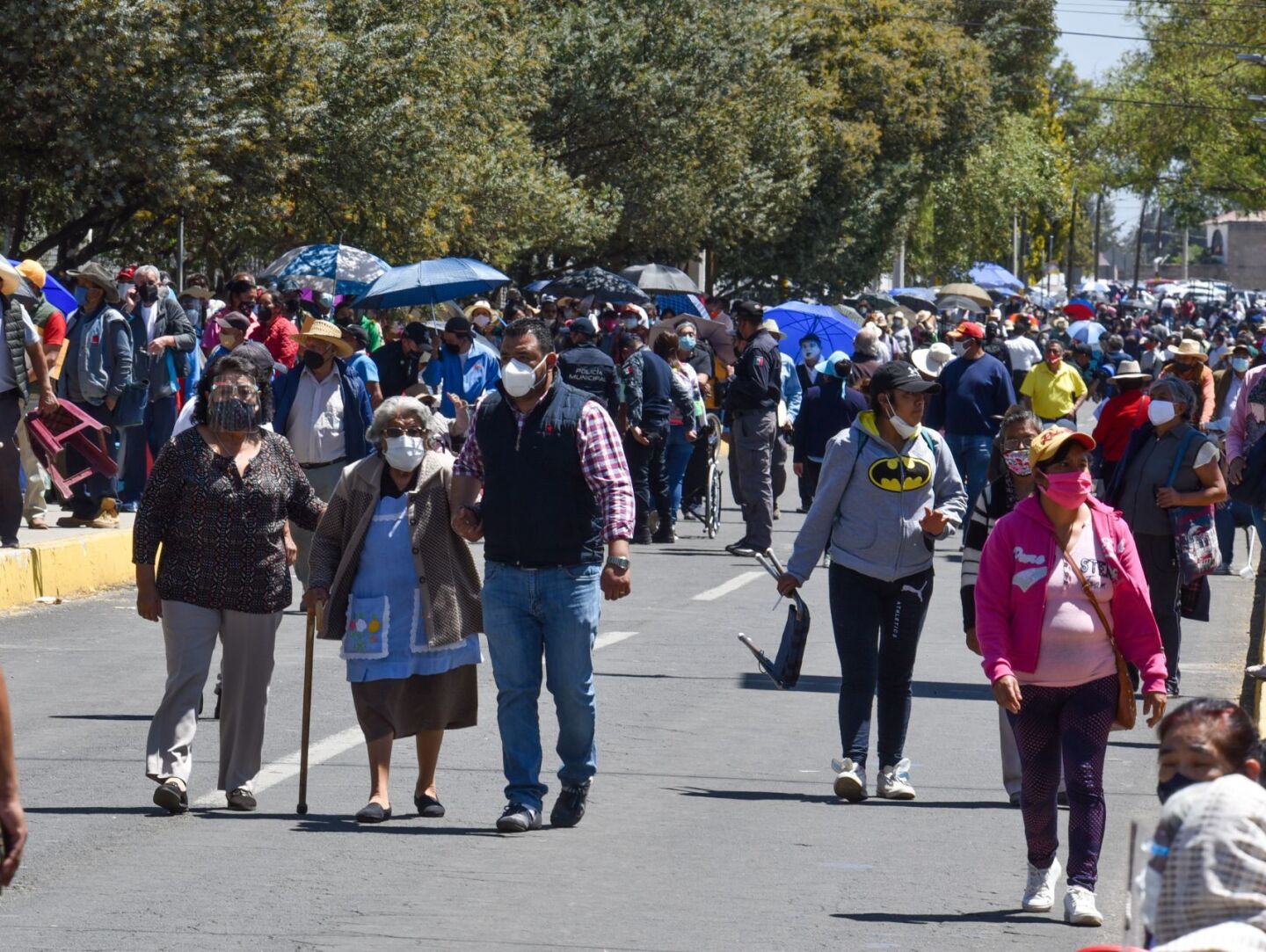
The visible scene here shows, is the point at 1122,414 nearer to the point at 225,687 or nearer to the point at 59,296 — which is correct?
the point at 225,687

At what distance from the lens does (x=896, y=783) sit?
893 centimetres

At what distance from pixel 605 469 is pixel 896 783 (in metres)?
1.97

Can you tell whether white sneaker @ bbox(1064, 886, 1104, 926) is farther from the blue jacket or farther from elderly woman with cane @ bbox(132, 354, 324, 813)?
the blue jacket

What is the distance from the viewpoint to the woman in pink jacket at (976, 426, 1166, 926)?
6.95 meters

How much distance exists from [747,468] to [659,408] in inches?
50.6

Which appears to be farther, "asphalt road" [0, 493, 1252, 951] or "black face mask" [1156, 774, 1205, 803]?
"asphalt road" [0, 493, 1252, 951]

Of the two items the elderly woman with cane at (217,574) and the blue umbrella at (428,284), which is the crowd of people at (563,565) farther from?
the blue umbrella at (428,284)

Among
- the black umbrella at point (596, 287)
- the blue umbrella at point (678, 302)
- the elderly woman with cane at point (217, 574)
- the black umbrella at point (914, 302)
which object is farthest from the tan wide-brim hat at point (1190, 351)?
the black umbrella at point (914, 302)

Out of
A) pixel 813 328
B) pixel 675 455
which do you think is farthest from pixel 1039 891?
pixel 813 328

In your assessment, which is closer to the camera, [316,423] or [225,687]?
[225,687]

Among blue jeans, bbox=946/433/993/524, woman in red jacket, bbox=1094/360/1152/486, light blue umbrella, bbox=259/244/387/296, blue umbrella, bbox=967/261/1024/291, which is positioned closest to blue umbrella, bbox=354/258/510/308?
light blue umbrella, bbox=259/244/387/296

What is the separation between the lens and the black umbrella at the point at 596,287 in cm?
3294

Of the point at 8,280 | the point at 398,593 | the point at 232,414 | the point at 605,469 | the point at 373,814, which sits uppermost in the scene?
the point at 8,280

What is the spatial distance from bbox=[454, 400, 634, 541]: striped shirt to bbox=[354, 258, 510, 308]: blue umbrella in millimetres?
14044
